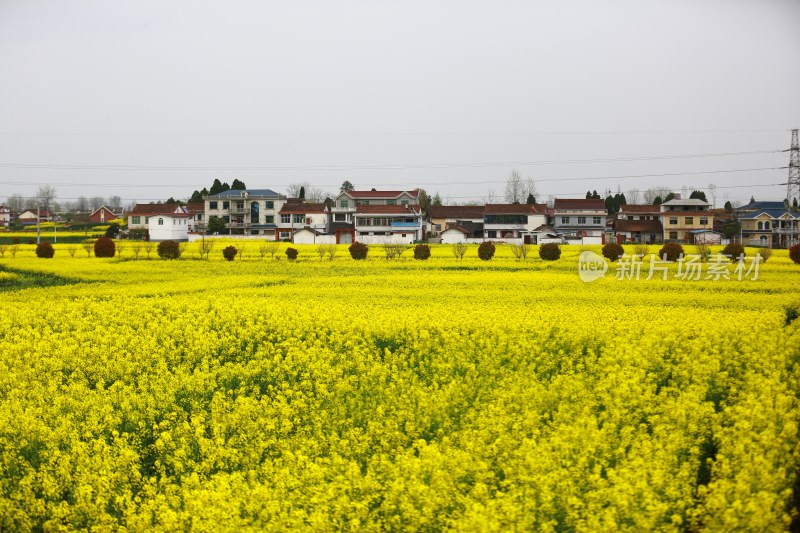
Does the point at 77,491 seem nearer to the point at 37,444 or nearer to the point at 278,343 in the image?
the point at 37,444

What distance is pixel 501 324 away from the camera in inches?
555

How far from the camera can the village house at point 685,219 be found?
72.8 m

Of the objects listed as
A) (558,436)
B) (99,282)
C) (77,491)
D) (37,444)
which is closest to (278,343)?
(37,444)

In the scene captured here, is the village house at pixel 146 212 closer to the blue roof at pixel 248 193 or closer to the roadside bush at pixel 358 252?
the blue roof at pixel 248 193

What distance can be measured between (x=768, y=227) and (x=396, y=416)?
67761 mm

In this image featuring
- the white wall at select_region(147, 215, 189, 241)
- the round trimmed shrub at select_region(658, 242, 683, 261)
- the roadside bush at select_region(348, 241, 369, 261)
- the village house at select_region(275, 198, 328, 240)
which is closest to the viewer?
the roadside bush at select_region(348, 241, 369, 261)

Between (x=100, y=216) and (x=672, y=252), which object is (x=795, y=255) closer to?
(x=672, y=252)

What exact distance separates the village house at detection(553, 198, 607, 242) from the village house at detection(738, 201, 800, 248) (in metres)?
14.2

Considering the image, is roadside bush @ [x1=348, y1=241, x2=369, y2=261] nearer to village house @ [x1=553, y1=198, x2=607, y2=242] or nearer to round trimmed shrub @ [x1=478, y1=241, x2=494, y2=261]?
round trimmed shrub @ [x1=478, y1=241, x2=494, y2=261]

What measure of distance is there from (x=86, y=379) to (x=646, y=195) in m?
126

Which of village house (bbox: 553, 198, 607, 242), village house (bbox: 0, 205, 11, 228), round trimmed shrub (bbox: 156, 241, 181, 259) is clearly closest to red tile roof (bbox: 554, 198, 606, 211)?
village house (bbox: 553, 198, 607, 242)

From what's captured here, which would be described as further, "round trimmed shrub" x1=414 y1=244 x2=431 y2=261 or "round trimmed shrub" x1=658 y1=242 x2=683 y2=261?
"round trimmed shrub" x1=658 y1=242 x2=683 y2=261

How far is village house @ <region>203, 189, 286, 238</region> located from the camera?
80750 millimetres

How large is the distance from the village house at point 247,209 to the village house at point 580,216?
1207 inches
